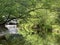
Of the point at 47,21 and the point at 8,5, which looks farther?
the point at 47,21

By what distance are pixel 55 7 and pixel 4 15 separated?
2769mm

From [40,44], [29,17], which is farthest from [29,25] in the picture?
[40,44]

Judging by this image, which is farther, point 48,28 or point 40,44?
point 48,28

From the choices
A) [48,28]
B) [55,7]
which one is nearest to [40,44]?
[48,28]

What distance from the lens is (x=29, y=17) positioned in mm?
10766

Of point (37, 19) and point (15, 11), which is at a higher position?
point (15, 11)

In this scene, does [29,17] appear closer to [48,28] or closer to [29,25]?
[29,25]

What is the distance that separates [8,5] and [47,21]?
88.8 inches

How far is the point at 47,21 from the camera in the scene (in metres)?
10.5

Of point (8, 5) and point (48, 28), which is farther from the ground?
point (8, 5)

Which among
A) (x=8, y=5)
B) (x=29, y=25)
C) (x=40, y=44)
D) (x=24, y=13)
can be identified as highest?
(x=8, y=5)

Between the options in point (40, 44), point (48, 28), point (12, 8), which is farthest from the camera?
point (48, 28)

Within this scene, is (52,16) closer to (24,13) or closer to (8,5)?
(24,13)

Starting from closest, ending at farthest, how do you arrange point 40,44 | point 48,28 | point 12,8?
point 12,8 → point 40,44 → point 48,28
